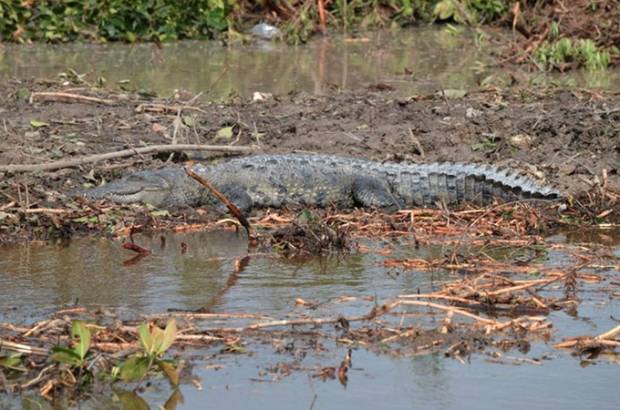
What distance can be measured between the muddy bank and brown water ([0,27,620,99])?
4.18 feet

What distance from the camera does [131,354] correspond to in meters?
4.76

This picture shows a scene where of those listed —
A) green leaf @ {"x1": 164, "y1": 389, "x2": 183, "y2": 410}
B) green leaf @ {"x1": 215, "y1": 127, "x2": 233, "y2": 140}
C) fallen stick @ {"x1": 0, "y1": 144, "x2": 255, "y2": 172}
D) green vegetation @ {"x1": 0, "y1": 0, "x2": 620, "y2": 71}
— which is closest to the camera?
green leaf @ {"x1": 164, "y1": 389, "x2": 183, "y2": 410}

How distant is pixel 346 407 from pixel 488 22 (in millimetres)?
13109

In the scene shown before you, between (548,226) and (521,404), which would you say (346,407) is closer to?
(521,404)

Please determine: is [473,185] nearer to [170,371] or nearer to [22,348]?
[170,371]

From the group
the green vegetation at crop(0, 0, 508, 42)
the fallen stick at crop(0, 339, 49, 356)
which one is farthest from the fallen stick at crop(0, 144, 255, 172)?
the green vegetation at crop(0, 0, 508, 42)

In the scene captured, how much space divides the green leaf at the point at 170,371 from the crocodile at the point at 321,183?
3692 millimetres

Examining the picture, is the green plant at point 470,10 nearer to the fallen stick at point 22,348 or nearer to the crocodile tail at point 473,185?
the crocodile tail at point 473,185

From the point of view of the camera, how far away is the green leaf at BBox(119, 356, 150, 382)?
14.9 feet

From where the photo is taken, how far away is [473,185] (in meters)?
8.45

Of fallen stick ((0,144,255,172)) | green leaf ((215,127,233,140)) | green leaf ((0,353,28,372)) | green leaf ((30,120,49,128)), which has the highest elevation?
green leaf ((30,120,49,128))

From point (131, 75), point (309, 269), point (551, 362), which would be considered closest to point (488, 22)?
point (131, 75)

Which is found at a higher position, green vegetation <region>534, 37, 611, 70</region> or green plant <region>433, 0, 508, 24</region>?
green plant <region>433, 0, 508, 24</region>

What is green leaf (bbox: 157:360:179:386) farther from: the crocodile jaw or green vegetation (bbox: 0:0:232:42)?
green vegetation (bbox: 0:0:232:42)
